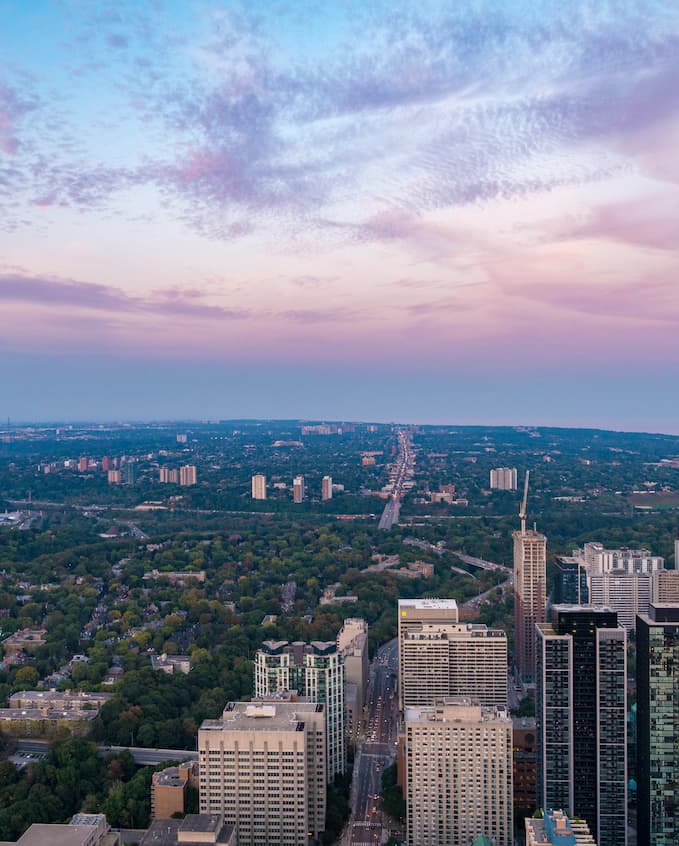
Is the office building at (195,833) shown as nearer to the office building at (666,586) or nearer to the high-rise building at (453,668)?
the high-rise building at (453,668)

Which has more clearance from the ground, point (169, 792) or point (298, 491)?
Answer: point (298, 491)

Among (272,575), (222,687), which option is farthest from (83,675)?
(272,575)

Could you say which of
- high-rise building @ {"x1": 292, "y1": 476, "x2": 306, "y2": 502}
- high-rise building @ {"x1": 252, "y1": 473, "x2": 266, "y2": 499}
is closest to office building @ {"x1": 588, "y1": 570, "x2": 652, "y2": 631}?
high-rise building @ {"x1": 292, "y1": 476, "x2": 306, "y2": 502}

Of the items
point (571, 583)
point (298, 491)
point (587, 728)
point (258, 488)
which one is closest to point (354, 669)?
point (571, 583)

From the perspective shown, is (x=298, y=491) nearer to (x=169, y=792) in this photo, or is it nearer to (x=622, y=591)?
(x=622, y=591)

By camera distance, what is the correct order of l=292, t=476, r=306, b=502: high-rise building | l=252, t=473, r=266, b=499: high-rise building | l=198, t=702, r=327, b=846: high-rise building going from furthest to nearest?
1. l=252, t=473, r=266, b=499: high-rise building
2. l=292, t=476, r=306, b=502: high-rise building
3. l=198, t=702, r=327, b=846: high-rise building

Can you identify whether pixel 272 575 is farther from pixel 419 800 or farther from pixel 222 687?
pixel 419 800

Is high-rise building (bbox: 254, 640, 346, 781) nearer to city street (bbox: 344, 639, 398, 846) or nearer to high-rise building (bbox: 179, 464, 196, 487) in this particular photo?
city street (bbox: 344, 639, 398, 846)
